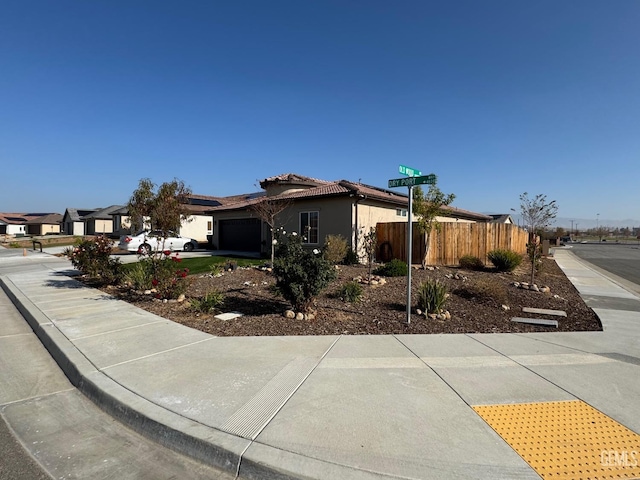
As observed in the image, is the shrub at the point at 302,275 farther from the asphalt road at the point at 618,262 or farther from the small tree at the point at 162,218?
the asphalt road at the point at 618,262

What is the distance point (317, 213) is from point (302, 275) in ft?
34.2

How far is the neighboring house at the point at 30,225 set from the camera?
7188cm

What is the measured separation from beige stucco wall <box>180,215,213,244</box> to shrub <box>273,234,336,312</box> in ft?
75.3

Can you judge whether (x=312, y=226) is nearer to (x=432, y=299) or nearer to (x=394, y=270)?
(x=394, y=270)

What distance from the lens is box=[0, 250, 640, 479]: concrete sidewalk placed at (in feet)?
8.93

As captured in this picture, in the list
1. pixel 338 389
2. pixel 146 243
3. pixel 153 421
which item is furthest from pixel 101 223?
pixel 338 389

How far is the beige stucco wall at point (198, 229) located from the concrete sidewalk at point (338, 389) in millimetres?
22228

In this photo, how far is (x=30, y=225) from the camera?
75.6 meters

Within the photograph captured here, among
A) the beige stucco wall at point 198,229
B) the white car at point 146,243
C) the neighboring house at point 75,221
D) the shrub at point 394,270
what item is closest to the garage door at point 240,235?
the white car at point 146,243

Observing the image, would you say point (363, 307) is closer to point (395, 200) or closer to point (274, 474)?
point (274, 474)

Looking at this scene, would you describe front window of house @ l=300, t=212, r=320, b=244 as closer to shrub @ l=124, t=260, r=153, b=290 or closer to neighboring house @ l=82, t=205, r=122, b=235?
shrub @ l=124, t=260, r=153, b=290

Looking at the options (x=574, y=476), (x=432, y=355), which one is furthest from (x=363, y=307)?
(x=574, y=476)

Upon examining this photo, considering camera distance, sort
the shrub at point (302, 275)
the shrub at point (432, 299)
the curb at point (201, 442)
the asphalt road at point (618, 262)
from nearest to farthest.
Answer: the curb at point (201, 442) → the shrub at point (302, 275) → the shrub at point (432, 299) → the asphalt road at point (618, 262)

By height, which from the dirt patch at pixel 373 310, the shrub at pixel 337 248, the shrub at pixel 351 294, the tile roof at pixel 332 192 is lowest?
the dirt patch at pixel 373 310
